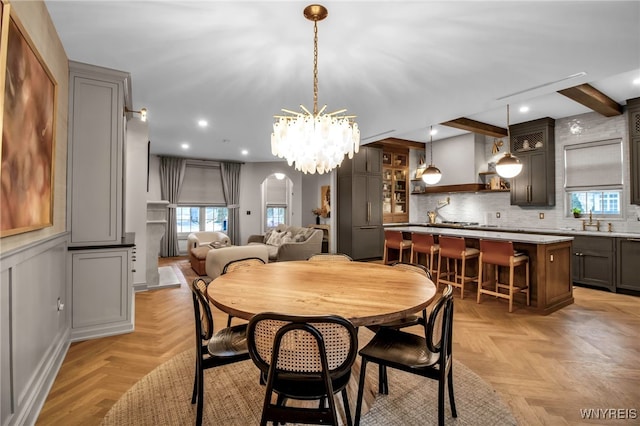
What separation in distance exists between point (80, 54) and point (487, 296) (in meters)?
5.30

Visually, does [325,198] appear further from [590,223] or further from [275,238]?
[590,223]

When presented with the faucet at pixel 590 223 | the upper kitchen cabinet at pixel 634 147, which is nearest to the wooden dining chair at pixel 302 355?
the upper kitchen cabinet at pixel 634 147

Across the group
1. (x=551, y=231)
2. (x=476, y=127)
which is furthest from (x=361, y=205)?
(x=551, y=231)

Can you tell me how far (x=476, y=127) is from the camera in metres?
5.68

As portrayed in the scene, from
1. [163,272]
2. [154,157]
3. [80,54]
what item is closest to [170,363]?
[80,54]

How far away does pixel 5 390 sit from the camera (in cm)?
155

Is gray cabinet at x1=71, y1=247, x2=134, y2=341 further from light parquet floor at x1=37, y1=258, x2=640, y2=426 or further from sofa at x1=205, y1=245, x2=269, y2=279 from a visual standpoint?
sofa at x1=205, y1=245, x2=269, y2=279

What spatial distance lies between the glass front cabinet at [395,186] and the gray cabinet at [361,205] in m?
0.53

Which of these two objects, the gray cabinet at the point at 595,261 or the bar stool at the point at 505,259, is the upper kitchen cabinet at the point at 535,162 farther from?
the bar stool at the point at 505,259

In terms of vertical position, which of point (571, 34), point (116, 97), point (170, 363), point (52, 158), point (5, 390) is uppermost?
point (571, 34)

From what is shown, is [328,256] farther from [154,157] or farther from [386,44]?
[154,157]

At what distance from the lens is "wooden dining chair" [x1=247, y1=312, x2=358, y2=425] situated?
1.28 meters

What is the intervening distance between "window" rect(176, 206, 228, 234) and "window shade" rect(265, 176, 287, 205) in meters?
1.33

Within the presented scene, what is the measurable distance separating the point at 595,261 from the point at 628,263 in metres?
0.36
